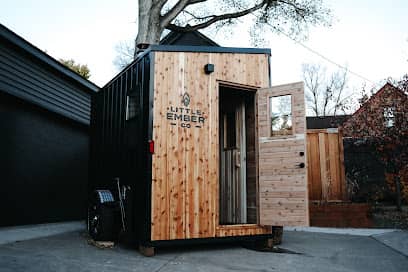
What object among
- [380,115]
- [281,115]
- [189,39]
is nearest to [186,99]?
[281,115]

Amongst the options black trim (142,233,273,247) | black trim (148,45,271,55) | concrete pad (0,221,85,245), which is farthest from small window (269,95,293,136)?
concrete pad (0,221,85,245)

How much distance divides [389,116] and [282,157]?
4.07 m

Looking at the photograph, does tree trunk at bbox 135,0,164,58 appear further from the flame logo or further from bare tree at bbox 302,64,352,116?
bare tree at bbox 302,64,352,116

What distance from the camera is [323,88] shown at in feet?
83.1

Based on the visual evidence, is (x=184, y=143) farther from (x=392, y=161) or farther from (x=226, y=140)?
(x=392, y=161)

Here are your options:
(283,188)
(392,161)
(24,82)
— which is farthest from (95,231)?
(392,161)

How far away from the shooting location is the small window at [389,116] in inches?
312

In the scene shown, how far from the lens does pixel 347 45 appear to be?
14.6m

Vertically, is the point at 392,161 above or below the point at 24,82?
below

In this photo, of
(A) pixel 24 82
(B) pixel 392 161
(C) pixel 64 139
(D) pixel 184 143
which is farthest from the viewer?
(C) pixel 64 139

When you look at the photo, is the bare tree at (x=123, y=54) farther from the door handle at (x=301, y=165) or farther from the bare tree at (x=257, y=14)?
the door handle at (x=301, y=165)

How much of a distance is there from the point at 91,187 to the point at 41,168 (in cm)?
147

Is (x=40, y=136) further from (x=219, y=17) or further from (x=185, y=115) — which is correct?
(x=219, y=17)

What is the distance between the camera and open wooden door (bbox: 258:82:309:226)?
5117mm
